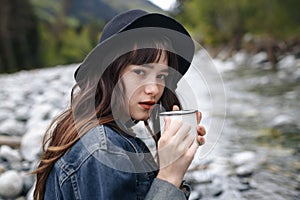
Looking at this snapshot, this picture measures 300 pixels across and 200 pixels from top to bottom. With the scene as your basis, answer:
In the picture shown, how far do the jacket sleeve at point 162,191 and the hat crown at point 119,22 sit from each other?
0.22 meters

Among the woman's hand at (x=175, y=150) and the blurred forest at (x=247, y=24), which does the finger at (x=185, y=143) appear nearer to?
the woman's hand at (x=175, y=150)

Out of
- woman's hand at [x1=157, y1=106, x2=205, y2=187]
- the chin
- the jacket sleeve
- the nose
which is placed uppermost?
the nose

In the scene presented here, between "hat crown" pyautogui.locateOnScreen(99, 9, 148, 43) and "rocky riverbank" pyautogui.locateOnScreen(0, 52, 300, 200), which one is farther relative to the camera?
"rocky riverbank" pyautogui.locateOnScreen(0, 52, 300, 200)

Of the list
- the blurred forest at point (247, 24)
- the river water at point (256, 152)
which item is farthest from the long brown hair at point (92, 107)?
the blurred forest at point (247, 24)

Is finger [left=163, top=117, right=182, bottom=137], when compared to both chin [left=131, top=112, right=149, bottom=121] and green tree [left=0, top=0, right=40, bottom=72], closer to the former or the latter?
chin [left=131, top=112, right=149, bottom=121]

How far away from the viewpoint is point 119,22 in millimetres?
639

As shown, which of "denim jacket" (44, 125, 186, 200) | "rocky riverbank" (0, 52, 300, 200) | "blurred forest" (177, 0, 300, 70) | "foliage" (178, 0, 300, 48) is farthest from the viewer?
"foliage" (178, 0, 300, 48)

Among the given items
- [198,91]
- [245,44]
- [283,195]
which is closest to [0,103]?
[283,195]

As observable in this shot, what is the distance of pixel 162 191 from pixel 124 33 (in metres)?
0.23

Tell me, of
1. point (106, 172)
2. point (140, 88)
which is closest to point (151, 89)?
point (140, 88)

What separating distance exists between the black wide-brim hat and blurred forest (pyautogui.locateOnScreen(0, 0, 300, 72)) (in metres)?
4.62

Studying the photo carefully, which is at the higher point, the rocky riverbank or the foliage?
the foliage

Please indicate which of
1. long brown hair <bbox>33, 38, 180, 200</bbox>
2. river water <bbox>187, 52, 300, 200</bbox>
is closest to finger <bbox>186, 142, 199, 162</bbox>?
long brown hair <bbox>33, 38, 180, 200</bbox>

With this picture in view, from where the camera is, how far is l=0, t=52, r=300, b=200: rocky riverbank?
141 centimetres
